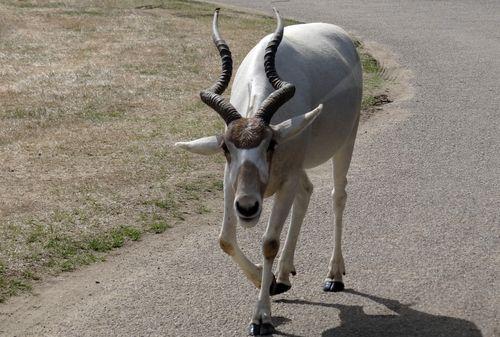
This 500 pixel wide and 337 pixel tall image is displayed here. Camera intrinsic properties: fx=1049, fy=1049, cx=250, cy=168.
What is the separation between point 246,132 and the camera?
22.4 feet

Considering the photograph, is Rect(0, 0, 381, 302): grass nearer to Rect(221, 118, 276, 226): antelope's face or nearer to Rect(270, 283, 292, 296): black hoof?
Rect(270, 283, 292, 296): black hoof

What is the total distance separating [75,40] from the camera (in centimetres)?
1878

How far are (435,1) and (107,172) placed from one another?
48.9ft

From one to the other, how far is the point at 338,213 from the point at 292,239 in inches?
26.0

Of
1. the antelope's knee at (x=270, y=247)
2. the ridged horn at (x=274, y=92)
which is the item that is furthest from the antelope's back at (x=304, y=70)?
the antelope's knee at (x=270, y=247)

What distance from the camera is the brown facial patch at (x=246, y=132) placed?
6801mm

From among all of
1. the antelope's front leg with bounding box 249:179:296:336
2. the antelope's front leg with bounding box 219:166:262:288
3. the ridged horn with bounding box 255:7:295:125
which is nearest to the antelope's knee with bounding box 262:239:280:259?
the antelope's front leg with bounding box 249:179:296:336

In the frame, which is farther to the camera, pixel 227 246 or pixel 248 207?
pixel 227 246

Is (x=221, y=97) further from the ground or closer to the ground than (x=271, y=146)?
further from the ground

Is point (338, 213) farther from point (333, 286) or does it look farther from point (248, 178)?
point (248, 178)

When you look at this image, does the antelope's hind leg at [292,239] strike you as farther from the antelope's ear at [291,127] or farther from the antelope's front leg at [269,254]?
the antelope's ear at [291,127]

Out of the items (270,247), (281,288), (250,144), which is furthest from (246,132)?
(281,288)

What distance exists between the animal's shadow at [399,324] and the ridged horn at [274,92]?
1.60 m

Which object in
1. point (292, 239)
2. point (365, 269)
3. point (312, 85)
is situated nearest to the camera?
point (312, 85)
